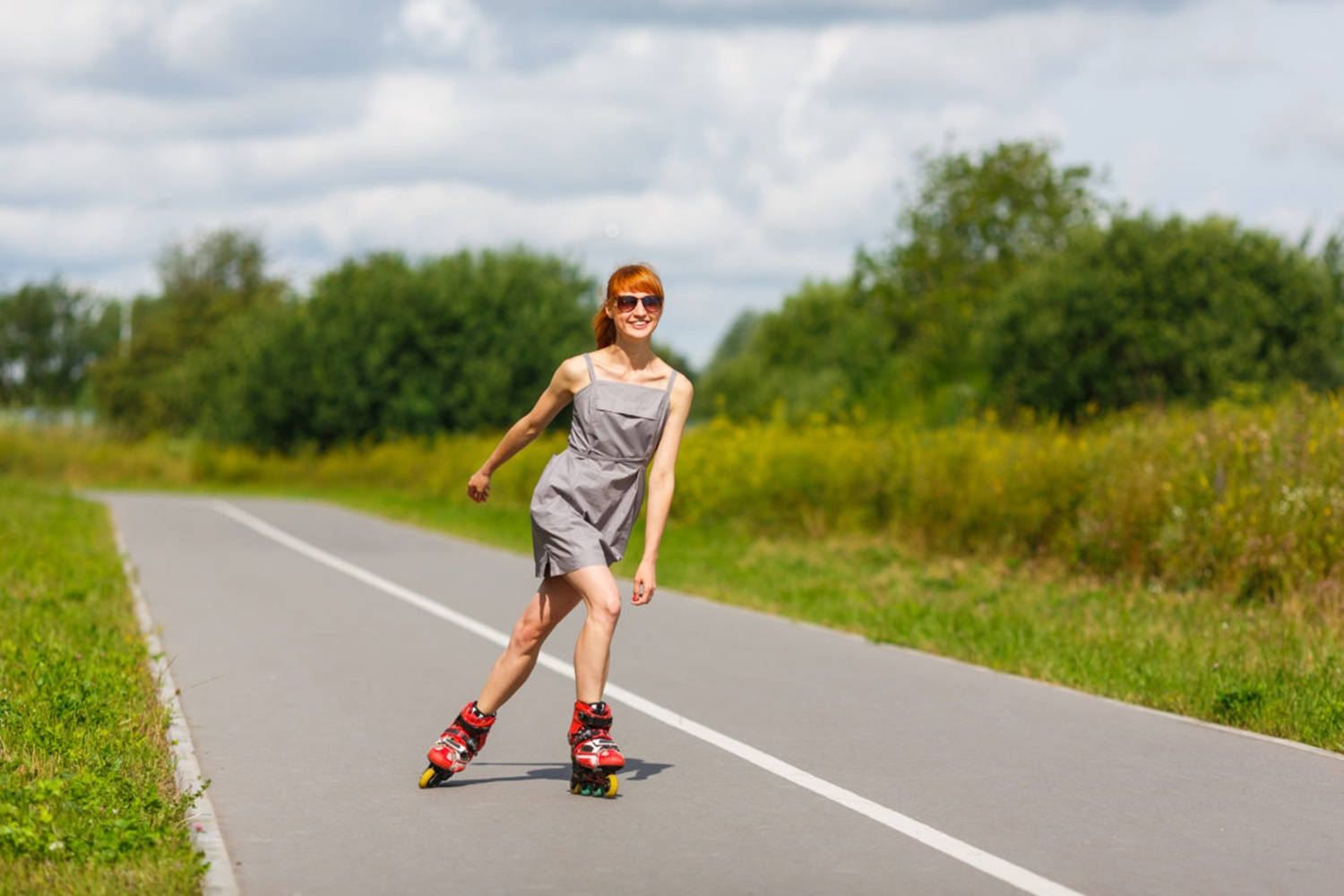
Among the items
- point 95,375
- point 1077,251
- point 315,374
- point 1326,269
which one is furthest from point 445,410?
point 95,375

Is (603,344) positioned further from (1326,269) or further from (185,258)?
(185,258)

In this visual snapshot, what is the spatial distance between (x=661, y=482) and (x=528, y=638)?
877 mm

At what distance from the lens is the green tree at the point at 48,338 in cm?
12294

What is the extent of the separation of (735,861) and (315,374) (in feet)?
149

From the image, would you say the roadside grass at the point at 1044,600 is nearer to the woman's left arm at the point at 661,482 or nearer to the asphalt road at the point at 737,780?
the asphalt road at the point at 737,780

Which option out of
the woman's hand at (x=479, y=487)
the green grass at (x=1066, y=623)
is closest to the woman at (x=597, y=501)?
the woman's hand at (x=479, y=487)

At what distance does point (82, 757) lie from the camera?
686 cm

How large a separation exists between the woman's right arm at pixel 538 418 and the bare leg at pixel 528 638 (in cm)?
49

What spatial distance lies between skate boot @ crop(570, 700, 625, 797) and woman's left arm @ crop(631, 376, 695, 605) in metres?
0.50

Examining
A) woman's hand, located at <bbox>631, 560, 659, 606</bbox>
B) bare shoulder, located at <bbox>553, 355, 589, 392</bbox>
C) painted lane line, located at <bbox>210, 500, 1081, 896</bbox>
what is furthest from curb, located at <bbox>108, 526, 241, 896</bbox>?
painted lane line, located at <bbox>210, 500, 1081, 896</bbox>

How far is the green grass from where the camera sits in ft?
29.3

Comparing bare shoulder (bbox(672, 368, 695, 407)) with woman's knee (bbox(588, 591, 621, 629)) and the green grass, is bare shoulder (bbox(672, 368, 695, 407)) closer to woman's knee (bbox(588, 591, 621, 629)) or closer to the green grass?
woman's knee (bbox(588, 591, 621, 629))

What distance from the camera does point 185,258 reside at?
82.9 m

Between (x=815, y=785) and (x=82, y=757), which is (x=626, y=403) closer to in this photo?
(x=815, y=785)
